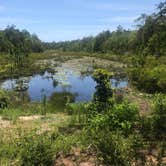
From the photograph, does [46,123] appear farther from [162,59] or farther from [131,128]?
[162,59]

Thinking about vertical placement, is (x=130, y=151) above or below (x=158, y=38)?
below

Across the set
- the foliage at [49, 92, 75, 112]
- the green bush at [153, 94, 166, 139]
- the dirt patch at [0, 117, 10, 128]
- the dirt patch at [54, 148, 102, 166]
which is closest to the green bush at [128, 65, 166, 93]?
the foliage at [49, 92, 75, 112]

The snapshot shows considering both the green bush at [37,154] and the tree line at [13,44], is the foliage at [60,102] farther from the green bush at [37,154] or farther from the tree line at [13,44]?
the tree line at [13,44]

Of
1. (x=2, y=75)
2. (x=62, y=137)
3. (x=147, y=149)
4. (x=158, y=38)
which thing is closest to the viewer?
(x=147, y=149)

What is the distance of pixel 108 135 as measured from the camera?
6.29 meters

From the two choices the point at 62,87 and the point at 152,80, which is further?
the point at 62,87

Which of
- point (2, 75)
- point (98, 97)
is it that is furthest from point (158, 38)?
point (2, 75)

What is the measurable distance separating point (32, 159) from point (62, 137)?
153 centimetres

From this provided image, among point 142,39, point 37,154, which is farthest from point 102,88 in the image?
point 142,39

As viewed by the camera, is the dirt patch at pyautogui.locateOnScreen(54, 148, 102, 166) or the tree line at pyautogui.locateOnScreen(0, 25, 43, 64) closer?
the dirt patch at pyautogui.locateOnScreen(54, 148, 102, 166)

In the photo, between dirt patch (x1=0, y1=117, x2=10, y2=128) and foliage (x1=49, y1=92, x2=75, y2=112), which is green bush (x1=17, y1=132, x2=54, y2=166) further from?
foliage (x1=49, y1=92, x2=75, y2=112)

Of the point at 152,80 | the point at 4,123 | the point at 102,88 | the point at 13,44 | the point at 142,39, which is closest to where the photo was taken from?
the point at 4,123

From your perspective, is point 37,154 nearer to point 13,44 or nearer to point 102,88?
point 102,88

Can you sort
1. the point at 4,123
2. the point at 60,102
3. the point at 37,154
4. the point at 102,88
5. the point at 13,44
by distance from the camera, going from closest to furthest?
the point at 37,154
the point at 4,123
the point at 102,88
the point at 60,102
the point at 13,44
